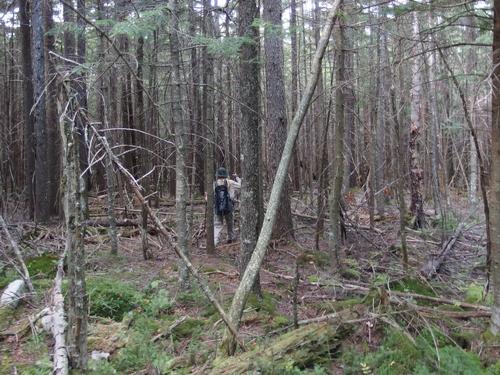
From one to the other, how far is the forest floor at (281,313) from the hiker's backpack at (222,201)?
32.5 inches

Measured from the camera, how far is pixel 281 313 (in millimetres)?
6645

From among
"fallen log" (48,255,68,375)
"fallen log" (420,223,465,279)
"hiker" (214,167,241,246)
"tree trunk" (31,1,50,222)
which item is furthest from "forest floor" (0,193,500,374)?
"tree trunk" (31,1,50,222)

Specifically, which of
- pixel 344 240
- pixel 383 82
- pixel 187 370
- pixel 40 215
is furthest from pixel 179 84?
pixel 383 82

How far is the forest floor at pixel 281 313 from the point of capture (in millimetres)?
4332

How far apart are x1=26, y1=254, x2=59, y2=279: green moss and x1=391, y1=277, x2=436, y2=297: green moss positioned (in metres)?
5.68

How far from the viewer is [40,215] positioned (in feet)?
41.2

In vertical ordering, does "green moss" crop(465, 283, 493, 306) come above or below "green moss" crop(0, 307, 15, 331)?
above

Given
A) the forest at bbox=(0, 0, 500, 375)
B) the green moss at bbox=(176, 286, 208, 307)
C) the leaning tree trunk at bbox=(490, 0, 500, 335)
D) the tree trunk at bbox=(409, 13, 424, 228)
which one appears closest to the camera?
the forest at bbox=(0, 0, 500, 375)

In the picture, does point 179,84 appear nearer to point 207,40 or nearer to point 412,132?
point 207,40

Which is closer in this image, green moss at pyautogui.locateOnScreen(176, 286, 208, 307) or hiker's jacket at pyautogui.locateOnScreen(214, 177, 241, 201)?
green moss at pyautogui.locateOnScreen(176, 286, 208, 307)

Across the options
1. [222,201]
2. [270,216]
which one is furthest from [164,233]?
[222,201]

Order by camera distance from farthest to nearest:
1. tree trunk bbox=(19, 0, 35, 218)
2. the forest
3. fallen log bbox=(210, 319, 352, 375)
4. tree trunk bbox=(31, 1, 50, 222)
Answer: tree trunk bbox=(19, 0, 35, 218) → tree trunk bbox=(31, 1, 50, 222) → the forest → fallen log bbox=(210, 319, 352, 375)

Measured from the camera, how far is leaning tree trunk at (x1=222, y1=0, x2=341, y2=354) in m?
4.34

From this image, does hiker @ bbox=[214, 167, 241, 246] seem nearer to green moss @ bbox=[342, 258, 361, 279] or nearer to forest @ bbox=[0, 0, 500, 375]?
forest @ bbox=[0, 0, 500, 375]
